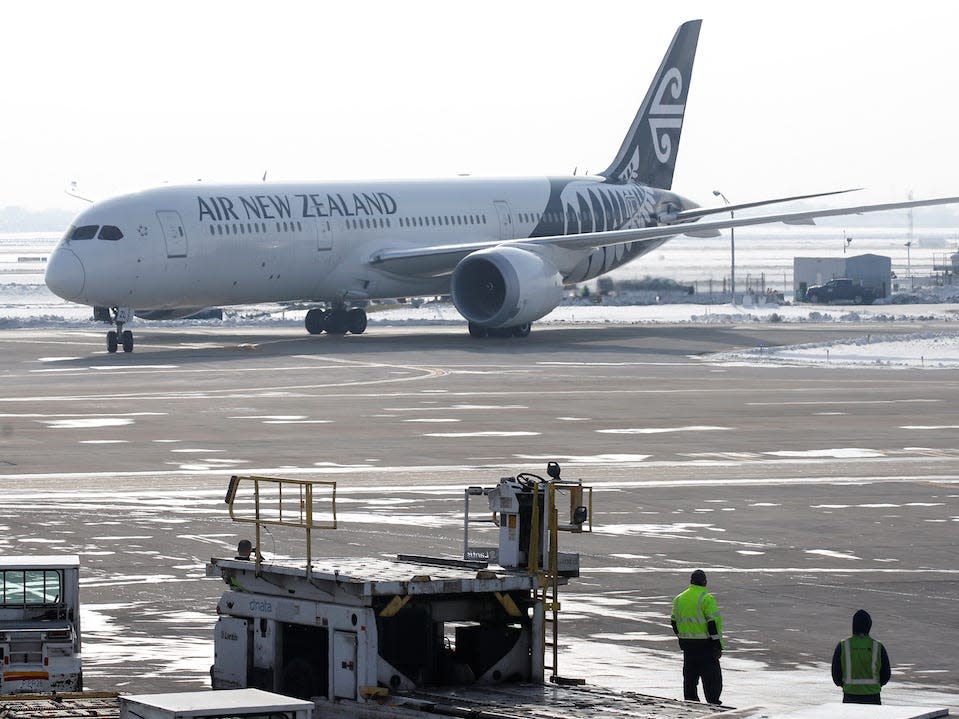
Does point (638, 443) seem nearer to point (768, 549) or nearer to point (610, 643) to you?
point (768, 549)

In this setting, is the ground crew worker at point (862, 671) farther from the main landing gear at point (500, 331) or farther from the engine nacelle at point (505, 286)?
the main landing gear at point (500, 331)

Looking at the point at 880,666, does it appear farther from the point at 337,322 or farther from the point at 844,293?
the point at 844,293

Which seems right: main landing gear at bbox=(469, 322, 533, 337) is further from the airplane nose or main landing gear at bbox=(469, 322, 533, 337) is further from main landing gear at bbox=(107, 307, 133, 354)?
the airplane nose

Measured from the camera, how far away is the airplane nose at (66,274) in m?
54.9

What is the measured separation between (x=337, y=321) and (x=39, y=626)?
164 ft

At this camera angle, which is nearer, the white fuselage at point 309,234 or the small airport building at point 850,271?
the white fuselage at point 309,234

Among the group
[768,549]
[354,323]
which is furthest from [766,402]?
[354,323]

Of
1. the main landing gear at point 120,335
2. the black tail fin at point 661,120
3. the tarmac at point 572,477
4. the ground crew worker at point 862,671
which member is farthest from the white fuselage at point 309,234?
the ground crew worker at point 862,671

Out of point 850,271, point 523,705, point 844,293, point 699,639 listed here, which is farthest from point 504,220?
point 523,705

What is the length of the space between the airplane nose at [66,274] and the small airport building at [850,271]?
52843 millimetres

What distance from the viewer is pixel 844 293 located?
3792 inches

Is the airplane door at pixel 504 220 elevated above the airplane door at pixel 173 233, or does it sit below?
above

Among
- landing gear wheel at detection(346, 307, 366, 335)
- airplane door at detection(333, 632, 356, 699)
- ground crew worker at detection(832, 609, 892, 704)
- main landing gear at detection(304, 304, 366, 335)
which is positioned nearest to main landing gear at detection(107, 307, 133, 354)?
main landing gear at detection(304, 304, 366, 335)

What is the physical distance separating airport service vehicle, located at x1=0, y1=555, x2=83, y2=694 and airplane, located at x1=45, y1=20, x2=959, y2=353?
130ft
